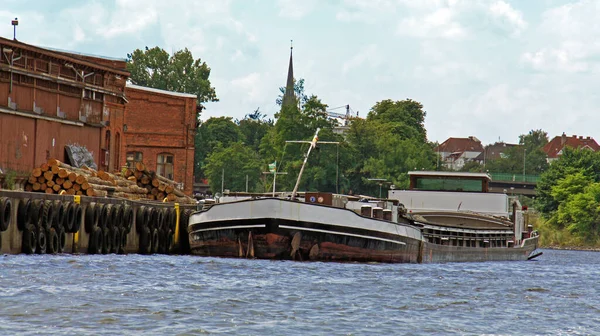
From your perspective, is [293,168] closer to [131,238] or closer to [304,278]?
[131,238]

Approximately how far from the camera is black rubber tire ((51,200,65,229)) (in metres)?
31.6

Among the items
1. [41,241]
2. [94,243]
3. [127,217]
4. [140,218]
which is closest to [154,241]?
[140,218]

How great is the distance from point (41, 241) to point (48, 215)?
748 mm

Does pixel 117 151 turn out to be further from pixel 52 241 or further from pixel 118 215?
pixel 52 241

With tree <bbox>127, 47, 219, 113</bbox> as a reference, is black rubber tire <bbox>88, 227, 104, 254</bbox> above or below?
below

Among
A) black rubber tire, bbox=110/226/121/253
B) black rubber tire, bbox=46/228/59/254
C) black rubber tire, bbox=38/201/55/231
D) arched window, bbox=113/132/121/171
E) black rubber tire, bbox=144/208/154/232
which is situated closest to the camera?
black rubber tire, bbox=38/201/55/231

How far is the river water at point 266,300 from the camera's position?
19.1 m

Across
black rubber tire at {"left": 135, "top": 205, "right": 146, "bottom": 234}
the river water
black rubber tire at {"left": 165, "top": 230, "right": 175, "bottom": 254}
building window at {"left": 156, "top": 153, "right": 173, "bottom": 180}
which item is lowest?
the river water

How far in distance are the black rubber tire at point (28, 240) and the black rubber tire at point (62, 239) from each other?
1.39 meters

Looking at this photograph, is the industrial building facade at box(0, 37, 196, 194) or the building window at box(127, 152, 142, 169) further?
the building window at box(127, 152, 142, 169)

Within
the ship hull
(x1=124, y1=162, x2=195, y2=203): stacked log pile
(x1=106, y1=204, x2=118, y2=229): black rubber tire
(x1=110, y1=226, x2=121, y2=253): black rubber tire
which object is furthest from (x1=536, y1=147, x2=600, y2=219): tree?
(x1=106, y1=204, x2=118, y2=229): black rubber tire

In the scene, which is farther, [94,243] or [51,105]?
[51,105]

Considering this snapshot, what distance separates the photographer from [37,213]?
30.6 metres

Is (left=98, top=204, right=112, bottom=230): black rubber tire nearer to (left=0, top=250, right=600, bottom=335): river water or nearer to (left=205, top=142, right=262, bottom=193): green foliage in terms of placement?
(left=0, top=250, right=600, bottom=335): river water
